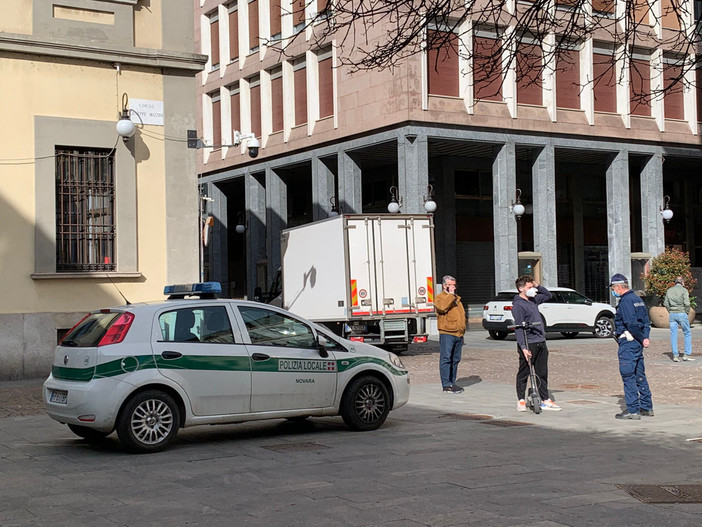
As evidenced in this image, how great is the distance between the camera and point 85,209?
18.4 meters

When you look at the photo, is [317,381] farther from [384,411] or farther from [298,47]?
[298,47]

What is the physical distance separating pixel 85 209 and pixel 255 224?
24.0 m

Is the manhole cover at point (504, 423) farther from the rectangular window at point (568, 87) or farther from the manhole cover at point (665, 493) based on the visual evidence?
the rectangular window at point (568, 87)

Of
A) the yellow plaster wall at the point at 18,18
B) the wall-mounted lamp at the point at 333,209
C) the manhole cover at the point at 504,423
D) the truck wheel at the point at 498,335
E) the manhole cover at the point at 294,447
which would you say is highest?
the yellow plaster wall at the point at 18,18

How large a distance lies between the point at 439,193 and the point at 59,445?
95.5 feet

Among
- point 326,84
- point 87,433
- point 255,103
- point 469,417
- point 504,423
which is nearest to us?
point 87,433

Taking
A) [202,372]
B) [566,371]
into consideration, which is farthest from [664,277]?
[202,372]

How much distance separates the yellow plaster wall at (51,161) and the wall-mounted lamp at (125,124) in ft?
0.40

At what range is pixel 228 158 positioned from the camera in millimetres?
43031

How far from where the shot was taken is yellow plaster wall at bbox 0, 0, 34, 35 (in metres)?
17.6

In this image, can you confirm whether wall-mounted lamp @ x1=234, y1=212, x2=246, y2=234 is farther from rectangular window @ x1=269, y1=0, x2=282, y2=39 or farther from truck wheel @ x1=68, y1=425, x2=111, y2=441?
truck wheel @ x1=68, y1=425, x2=111, y2=441

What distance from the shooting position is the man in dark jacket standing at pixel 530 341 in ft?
41.9

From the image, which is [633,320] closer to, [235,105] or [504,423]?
[504,423]

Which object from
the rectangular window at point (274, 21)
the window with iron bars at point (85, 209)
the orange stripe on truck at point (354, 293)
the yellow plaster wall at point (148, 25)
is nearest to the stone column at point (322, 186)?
the rectangular window at point (274, 21)
